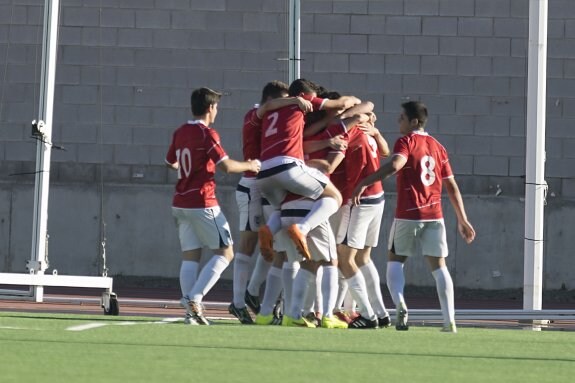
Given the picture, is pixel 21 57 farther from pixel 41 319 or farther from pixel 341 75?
pixel 41 319

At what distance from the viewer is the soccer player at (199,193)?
10719 mm

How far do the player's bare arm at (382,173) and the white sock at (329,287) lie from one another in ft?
2.07

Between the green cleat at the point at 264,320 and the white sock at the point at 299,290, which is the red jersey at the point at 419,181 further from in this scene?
the green cleat at the point at 264,320

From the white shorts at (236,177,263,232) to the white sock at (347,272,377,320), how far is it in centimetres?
94

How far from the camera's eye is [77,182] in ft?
63.9

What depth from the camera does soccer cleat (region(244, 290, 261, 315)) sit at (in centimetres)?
1166

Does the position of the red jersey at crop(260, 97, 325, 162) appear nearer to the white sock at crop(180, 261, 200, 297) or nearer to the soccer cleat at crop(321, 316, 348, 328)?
the white sock at crop(180, 261, 200, 297)

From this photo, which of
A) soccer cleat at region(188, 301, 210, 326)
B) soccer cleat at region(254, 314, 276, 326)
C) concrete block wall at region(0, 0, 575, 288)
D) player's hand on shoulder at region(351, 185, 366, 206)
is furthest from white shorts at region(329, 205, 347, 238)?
concrete block wall at region(0, 0, 575, 288)

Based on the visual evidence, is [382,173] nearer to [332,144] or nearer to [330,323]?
[332,144]

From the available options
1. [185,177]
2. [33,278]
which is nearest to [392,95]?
[33,278]

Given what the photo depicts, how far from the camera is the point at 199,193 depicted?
10.8 metres

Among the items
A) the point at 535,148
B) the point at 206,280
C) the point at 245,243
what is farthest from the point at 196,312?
the point at 535,148

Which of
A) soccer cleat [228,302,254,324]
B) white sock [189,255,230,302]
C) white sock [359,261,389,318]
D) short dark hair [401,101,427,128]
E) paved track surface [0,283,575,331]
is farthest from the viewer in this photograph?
paved track surface [0,283,575,331]

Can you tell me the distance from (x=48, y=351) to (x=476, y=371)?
2474 mm
